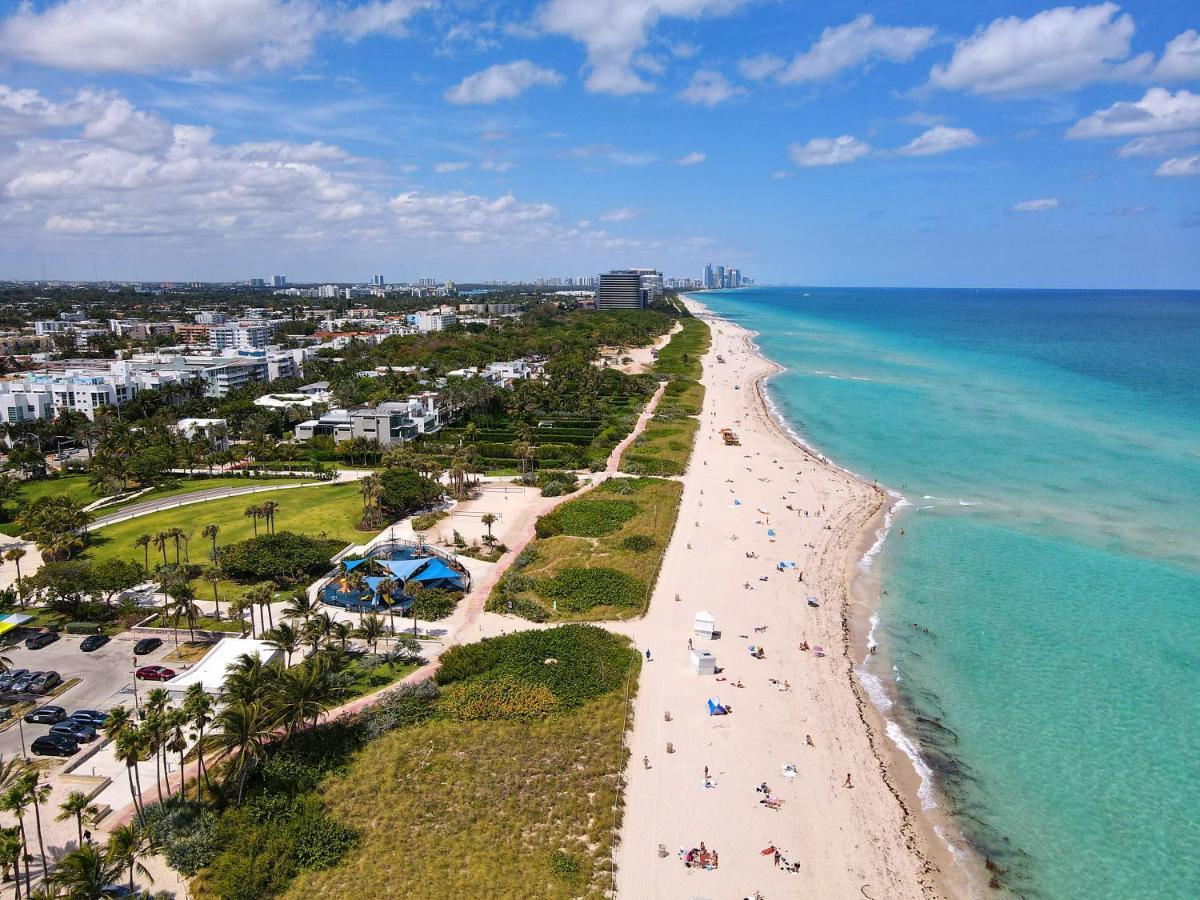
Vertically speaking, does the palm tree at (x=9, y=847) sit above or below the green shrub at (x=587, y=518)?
above

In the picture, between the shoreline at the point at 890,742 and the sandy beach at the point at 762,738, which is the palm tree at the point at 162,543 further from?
the shoreline at the point at 890,742

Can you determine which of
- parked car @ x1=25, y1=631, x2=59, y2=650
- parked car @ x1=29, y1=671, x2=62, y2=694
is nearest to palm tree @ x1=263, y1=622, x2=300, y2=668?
parked car @ x1=29, y1=671, x2=62, y2=694

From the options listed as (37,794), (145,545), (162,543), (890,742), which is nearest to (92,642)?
(162,543)

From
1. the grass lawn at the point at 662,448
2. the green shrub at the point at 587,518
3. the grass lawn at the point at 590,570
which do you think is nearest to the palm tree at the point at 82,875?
the grass lawn at the point at 590,570

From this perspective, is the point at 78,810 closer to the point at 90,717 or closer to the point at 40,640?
the point at 90,717

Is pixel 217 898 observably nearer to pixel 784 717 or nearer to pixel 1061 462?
pixel 784 717

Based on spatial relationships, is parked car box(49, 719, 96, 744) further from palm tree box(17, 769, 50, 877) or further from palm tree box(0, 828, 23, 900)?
palm tree box(0, 828, 23, 900)
